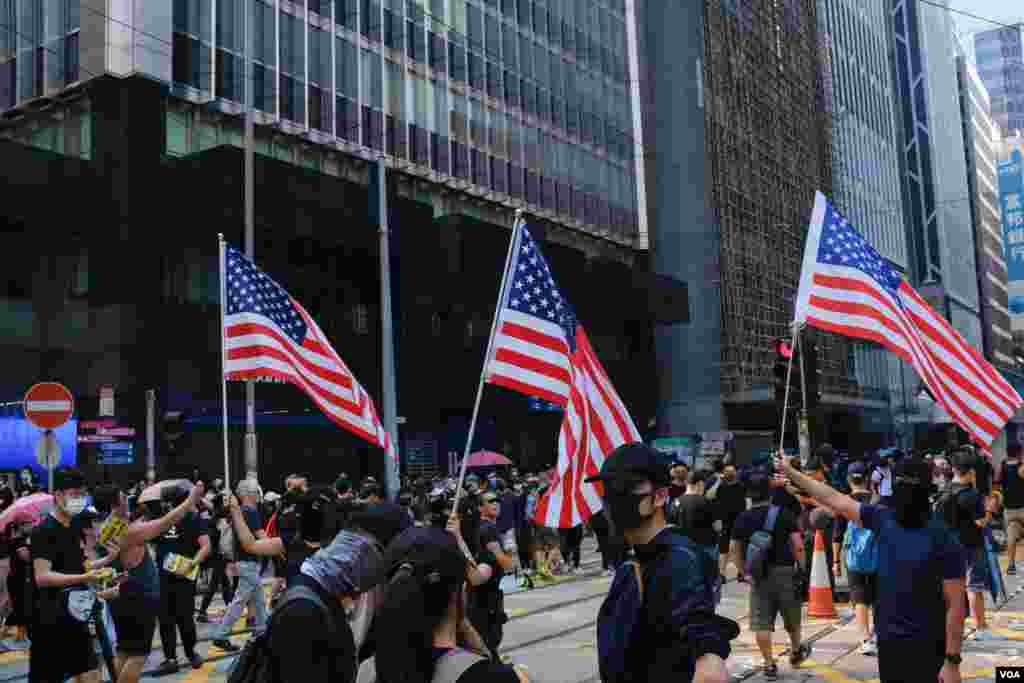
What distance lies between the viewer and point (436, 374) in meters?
32.9

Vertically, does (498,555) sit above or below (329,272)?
below

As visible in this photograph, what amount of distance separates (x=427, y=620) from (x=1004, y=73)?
165555 millimetres

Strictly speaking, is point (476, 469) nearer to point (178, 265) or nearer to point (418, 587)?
→ point (178, 265)

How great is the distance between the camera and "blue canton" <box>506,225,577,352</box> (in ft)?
25.0

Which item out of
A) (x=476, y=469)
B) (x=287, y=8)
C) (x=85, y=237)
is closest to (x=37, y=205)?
(x=85, y=237)

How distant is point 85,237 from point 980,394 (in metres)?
21.7

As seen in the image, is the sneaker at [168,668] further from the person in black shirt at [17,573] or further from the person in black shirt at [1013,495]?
the person in black shirt at [1013,495]

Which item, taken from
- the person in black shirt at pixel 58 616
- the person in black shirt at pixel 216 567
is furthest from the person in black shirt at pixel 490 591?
the person in black shirt at pixel 216 567

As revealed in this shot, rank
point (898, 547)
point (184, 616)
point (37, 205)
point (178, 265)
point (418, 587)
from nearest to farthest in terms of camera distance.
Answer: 1. point (418, 587)
2. point (898, 547)
3. point (184, 616)
4. point (37, 205)
5. point (178, 265)

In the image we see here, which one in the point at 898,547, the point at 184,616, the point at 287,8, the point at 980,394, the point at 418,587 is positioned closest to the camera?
the point at 418,587

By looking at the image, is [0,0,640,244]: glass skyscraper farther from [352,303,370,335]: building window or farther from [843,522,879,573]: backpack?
[843,522,879,573]: backpack

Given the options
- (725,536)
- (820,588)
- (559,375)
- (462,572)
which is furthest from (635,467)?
(725,536)

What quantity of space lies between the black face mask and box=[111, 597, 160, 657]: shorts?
5669 millimetres

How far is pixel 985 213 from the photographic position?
398 ft
